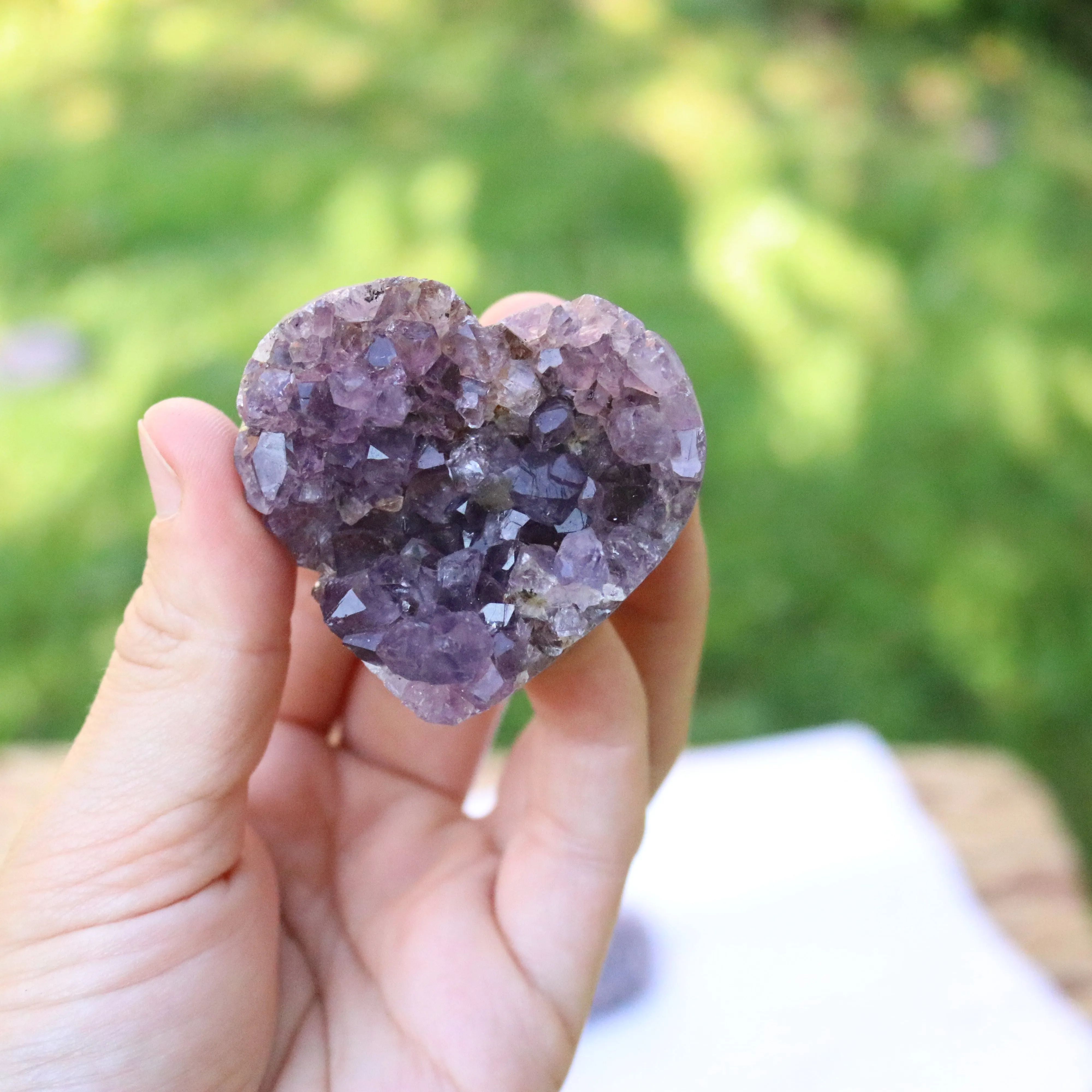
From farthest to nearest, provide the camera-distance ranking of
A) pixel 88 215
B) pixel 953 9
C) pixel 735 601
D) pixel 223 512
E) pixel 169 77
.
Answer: pixel 953 9 → pixel 169 77 → pixel 88 215 → pixel 735 601 → pixel 223 512

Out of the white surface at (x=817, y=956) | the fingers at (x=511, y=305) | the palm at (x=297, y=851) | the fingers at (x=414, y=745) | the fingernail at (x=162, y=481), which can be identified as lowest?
the white surface at (x=817, y=956)

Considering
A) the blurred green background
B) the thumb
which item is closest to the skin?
the thumb

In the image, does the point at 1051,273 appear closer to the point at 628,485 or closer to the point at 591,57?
the point at 591,57

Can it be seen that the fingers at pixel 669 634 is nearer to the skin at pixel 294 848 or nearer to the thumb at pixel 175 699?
the skin at pixel 294 848

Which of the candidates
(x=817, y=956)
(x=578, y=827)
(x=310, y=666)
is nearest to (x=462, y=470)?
(x=578, y=827)

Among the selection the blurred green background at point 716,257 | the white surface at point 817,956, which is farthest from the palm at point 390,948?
the blurred green background at point 716,257

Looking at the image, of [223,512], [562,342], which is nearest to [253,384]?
[223,512]
